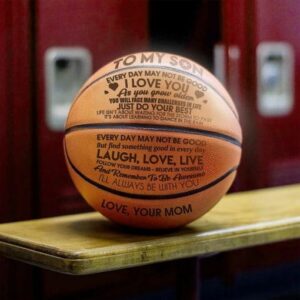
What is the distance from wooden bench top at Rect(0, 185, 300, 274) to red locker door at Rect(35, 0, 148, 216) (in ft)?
1.66

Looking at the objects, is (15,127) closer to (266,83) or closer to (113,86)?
(113,86)

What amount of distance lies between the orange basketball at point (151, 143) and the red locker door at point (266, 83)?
4.12 feet

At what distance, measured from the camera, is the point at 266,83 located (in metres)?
3.05

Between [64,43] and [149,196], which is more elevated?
[64,43]

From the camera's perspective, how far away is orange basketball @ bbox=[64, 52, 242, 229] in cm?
162

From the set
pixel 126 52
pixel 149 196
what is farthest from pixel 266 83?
pixel 149 196

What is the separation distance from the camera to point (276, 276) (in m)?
3.18

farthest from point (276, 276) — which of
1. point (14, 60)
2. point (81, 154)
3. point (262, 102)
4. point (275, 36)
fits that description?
point (81, 154)

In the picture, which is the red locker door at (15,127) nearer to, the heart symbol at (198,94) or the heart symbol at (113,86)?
the heart symbol at (113,86)

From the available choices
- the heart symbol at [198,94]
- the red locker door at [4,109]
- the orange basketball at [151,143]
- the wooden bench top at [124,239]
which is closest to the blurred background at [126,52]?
the red locker door at [4,109]

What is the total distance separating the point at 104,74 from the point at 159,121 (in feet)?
0.61

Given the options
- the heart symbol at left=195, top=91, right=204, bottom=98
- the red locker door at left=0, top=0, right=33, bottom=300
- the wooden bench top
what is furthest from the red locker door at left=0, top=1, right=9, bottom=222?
the heart symbol at left=195, top=91, right=204, bottom=98

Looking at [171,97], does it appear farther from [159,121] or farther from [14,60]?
[14,60]

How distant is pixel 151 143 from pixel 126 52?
1.08 metres
